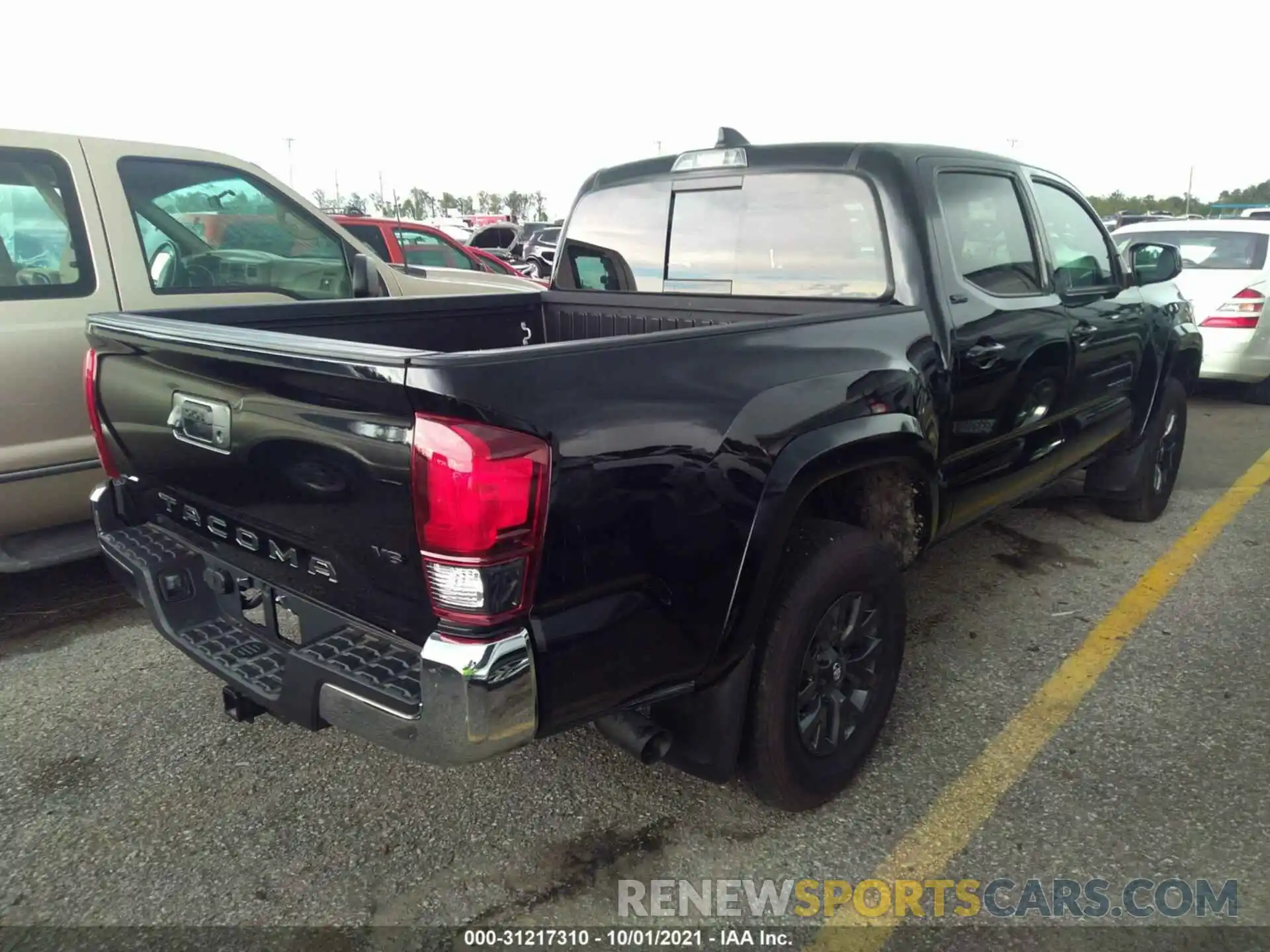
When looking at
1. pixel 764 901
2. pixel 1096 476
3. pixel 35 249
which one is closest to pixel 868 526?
pixel 764 901

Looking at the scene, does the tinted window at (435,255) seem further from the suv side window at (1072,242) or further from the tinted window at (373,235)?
the suv side window at (1072,242)

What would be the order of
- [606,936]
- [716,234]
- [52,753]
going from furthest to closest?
[716,234] → [52,753] → [606,936]

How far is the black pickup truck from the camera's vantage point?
171 centimetres

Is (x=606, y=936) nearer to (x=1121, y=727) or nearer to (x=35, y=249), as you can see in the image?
(x=1121, y=727)

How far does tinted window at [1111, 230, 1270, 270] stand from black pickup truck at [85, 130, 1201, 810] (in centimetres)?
557

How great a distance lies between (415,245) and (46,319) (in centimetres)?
730

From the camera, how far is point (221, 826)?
244 centimetres

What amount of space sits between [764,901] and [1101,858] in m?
0.90

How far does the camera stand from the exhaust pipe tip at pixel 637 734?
6.94 ft

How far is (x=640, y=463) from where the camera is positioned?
1864mm

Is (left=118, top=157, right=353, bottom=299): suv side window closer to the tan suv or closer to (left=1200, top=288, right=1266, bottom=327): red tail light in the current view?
the tan suv

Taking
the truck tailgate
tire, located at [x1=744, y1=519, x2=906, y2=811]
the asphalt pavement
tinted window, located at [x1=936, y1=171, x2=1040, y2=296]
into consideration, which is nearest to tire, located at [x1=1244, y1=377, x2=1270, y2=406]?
the asphalt pavement

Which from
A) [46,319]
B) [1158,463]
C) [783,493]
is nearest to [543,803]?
[783,493]

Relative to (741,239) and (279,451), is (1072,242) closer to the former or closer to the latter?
(741,239)
